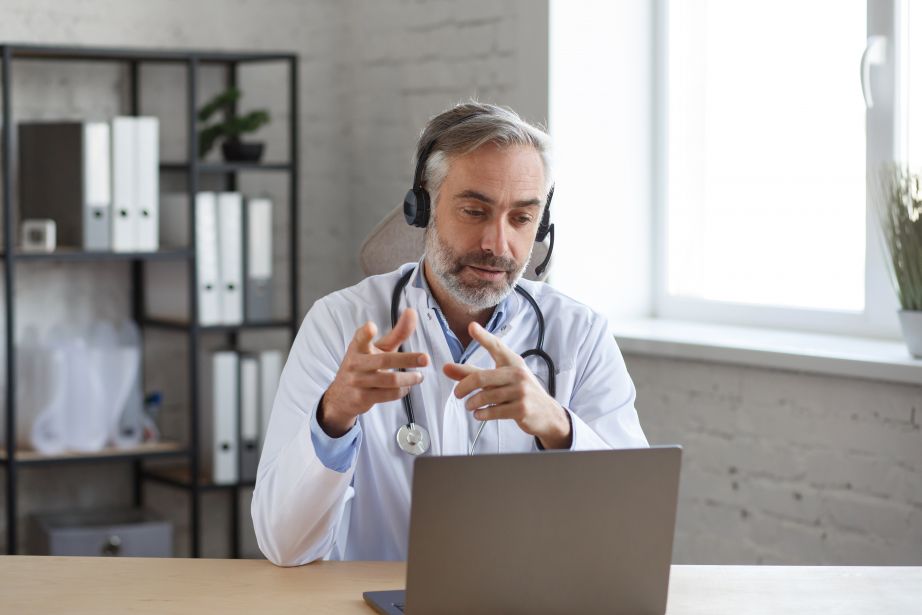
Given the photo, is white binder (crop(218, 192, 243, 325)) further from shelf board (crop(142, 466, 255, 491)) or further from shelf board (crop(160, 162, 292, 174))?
shelf board (crop(142, 466, 255, 491))

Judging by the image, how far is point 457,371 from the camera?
1.47 metres

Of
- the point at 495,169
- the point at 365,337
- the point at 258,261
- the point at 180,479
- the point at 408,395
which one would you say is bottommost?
the point at 180,479

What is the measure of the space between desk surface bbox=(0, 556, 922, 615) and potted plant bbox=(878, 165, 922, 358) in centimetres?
85

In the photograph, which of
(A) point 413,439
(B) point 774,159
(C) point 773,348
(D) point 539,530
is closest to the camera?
(D) point 539,530

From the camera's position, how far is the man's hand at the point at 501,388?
1477 mm

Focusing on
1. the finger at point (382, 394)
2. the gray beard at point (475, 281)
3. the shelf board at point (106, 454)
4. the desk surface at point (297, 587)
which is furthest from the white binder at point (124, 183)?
the finger at point (382, 394)

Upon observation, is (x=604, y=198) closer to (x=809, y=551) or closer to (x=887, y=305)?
(x=887, y=305)

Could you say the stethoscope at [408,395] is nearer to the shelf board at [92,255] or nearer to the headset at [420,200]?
the headset at [420,200]

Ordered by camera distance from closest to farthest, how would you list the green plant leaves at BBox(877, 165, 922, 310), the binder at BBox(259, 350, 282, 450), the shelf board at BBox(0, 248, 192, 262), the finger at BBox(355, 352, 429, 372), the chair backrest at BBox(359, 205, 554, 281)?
the finger at BBox(355, 352, 429, 372) < the chair backrest at BBox(359, 205, 554, 281) < the green plant leaves at BBox(877, 165, 922, 310) < the shelf board at BBox(0, 248, 192, 262) < the binder at BBox(259, 350, 282, 450)

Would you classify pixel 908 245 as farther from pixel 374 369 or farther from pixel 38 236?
pixel 38 236

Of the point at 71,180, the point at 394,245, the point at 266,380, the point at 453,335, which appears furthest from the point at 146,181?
the point at 453,335

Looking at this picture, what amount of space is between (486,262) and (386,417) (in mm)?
290

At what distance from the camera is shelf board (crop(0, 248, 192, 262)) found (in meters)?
3.19

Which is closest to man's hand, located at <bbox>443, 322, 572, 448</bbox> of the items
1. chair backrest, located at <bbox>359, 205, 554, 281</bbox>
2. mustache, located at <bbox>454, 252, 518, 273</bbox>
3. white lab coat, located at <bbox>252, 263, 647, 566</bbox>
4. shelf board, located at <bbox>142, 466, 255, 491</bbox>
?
white lab coat, located at <bbox>252, 263, 647, 566</bbox>
